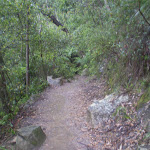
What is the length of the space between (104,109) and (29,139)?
2.31m

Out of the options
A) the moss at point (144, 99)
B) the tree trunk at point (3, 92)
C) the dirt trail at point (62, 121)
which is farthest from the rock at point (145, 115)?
the tree trunk at point (3, 92)

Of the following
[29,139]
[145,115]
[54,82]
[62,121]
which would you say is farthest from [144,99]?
[54,82]

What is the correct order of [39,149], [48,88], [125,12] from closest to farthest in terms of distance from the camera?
[39,149], [125,12], [48,88]

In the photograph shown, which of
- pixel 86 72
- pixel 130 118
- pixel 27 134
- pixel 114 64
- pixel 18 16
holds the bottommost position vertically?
pixel 86 72

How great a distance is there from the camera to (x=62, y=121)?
5.20 m

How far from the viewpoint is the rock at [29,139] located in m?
3.68

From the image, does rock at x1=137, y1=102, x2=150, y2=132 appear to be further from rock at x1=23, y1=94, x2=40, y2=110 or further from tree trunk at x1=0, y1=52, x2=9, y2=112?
rock at x1=23, y1=94, x2=40, y2=110

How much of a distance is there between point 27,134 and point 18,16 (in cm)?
546

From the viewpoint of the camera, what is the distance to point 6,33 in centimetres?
582

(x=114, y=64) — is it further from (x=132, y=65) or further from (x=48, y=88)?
(x=48, y=88)

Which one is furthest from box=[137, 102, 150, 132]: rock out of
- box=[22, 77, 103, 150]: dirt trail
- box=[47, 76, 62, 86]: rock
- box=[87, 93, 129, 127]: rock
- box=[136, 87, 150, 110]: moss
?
box=[47, 76, 62, 86]: rock

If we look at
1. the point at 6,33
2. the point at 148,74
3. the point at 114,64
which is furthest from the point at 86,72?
the point at 148,74

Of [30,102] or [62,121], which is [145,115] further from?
[30,102]

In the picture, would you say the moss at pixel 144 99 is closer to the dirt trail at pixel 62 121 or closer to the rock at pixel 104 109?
the rock at pixel 104 109
